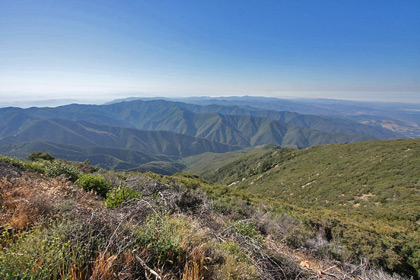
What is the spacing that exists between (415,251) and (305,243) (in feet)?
13.6

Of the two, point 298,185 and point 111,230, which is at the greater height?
point 111,230

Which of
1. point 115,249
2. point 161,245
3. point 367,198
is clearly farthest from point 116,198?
point 367,198

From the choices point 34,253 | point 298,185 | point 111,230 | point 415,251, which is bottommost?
point 298,185

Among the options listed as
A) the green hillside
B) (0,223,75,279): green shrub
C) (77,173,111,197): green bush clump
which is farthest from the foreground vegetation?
the green hillside

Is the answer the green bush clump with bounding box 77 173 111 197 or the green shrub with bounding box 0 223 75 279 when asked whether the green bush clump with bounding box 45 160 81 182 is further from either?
the green shrub with bounding box 0 223 75 279

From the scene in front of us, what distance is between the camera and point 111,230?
277 cm

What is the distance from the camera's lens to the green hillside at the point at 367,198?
620cm

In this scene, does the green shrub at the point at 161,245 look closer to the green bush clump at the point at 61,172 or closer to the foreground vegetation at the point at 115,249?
the foreground vegetation at the point at 115,249

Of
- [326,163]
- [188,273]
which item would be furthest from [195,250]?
[326,163]

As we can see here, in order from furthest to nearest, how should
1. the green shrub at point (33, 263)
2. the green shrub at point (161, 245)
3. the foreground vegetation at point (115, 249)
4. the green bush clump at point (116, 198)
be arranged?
the green bush clump at point (116, 198), the green shrub at point (161, 245), the foreground vegetation at point (115, 249), the green shrub at point (33, 263)

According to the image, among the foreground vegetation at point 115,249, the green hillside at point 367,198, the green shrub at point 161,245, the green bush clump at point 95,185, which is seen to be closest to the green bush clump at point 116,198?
the foreground vegetation at point 115,249

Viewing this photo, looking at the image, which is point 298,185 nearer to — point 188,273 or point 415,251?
point 415,251

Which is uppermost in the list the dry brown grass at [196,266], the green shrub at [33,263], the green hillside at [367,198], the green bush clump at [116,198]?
the green shrub at [33,263]

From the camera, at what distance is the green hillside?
6195 mm
